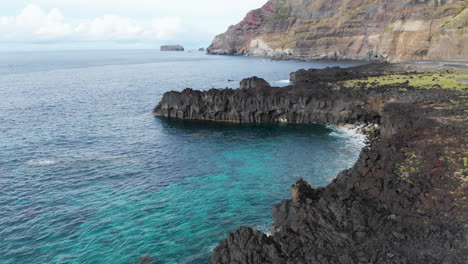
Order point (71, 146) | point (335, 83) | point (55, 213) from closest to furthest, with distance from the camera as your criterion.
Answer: point (55, 213), point (71, 146), point (335, 83)

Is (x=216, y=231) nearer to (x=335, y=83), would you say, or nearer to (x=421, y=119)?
(x=421, y=119)

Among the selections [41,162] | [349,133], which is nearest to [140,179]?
[41,162]

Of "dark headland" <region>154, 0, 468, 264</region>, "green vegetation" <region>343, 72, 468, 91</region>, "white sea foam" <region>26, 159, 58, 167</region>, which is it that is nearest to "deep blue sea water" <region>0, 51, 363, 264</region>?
"white sea foam" <region>26, 159, 58, 167</region>

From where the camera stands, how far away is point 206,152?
2203 inches

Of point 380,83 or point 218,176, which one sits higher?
point 380,83

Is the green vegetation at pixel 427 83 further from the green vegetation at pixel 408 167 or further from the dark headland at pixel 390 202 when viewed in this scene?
the green vegetation at pixel 408 167

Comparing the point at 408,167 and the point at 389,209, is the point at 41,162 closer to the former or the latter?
the point at 389,209

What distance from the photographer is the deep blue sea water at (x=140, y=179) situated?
30672 mm

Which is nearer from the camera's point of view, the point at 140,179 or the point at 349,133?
the point at 140,179

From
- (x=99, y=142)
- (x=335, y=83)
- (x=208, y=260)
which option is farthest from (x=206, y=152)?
(x=335, y=83)

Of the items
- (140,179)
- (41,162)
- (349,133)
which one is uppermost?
(349,133)

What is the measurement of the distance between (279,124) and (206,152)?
2207cm

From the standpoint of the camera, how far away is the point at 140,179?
147 feet

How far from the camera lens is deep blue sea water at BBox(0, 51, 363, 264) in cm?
3067
